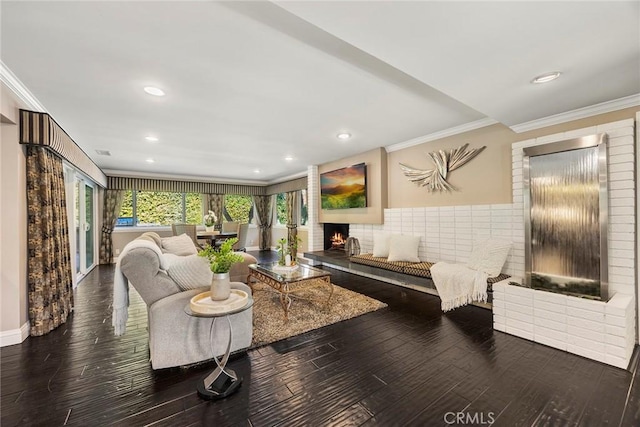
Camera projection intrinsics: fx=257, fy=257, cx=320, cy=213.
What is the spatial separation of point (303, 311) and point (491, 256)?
2506mm

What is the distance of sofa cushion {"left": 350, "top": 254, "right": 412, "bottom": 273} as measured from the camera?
3.99m

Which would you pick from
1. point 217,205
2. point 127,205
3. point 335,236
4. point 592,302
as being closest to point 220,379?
point 592,302

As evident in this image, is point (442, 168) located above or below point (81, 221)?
above

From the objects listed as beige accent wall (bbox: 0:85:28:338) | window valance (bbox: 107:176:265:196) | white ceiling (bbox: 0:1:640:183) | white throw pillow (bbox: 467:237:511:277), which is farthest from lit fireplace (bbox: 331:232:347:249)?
beige accent wall (bbox: 0:85:28:338)

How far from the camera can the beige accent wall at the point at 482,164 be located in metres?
3.18

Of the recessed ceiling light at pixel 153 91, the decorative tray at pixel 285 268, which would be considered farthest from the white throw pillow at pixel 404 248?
the recessed ceiling light at pixel 153 91

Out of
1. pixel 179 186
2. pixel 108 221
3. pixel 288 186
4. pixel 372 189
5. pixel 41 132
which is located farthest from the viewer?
pixel 288 186

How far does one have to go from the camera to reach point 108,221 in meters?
6.79

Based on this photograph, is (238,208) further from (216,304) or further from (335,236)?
(216,304)

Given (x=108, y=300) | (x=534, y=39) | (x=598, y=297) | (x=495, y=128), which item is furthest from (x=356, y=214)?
(x=108, y=300)

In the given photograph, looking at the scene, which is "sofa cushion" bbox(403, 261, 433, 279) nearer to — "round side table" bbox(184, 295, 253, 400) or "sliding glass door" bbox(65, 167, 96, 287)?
"round side table" bbox(184, 295, 253, 400)

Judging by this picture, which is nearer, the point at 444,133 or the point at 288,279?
the point at 288,279

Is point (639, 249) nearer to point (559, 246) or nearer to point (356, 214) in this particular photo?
point (559, 246)

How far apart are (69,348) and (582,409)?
13.6 feet
